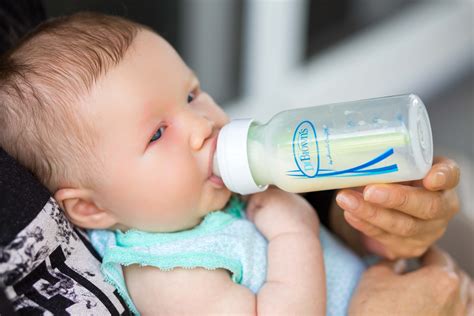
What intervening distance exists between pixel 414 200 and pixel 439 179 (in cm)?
4

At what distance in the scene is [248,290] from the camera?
3.22 ft

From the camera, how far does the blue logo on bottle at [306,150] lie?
2.93 ft

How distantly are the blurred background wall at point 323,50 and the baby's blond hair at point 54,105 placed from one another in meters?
0.97

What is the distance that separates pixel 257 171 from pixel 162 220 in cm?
17

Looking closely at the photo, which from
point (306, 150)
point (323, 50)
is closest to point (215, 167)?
point (306, 150)

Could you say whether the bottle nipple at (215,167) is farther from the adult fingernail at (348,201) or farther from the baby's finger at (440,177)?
the baby's finger at (440,177)

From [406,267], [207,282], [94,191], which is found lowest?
[406,267]

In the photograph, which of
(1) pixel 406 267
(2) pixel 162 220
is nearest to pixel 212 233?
(2) pixel 162 220

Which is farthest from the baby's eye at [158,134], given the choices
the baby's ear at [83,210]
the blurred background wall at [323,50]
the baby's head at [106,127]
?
the blurred background wall at [323,50]

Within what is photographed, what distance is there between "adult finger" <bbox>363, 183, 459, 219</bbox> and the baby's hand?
16 cm

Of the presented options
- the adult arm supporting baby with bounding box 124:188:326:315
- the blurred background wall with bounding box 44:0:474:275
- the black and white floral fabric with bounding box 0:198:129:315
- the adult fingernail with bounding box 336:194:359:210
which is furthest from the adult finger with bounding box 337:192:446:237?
the blurred background wall with bounding box 44:0:474:275

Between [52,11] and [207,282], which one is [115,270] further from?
[52,11]

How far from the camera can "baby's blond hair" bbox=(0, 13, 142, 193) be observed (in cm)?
96

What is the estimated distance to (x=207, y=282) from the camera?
96 centimetres
